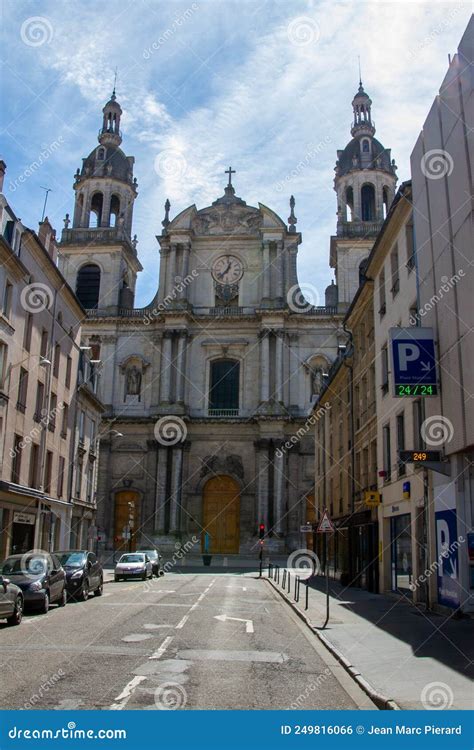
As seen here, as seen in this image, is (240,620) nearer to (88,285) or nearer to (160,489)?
(160,489)

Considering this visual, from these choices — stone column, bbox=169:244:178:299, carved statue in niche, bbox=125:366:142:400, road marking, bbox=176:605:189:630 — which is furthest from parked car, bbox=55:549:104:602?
stone column, bbox=169:244:178:299

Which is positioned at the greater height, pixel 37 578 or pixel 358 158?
pixel 358 158

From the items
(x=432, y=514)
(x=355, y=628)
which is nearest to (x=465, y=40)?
(x=432, y=514)

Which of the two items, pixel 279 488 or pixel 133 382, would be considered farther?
pixel 133 382

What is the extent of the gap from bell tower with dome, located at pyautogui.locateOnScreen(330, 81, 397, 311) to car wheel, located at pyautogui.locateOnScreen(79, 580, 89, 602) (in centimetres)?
3640

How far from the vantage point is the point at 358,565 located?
88.2 feet

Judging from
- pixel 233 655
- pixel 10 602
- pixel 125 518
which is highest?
pixel 125 518

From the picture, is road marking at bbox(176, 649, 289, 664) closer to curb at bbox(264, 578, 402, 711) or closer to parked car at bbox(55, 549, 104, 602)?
curb at bbox(264, 578, 402, 711)

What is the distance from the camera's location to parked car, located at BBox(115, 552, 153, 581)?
31297 millimetres

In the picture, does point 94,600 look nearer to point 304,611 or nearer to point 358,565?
point 304,611

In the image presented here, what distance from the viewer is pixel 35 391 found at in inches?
1189

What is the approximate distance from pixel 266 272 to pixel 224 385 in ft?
31.4

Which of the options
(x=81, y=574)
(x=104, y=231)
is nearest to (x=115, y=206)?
(x=104, y=231)

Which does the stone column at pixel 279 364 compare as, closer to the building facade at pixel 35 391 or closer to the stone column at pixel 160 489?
the stone column at pixel 160 489
